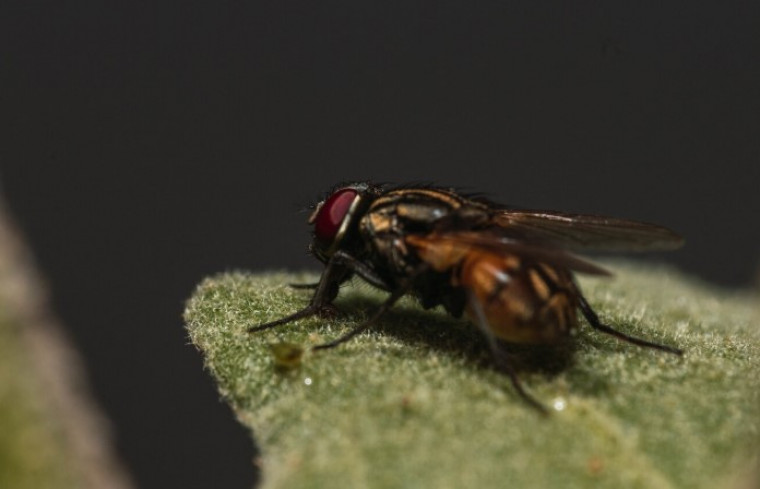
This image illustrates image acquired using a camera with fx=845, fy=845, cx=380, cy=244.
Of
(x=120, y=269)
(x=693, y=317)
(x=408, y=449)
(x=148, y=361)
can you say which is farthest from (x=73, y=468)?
(x=120, y=269)

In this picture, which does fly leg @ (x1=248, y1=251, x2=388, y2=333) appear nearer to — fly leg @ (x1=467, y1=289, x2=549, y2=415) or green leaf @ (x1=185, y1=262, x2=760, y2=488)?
green leaf @ (x1=185, y1=262, x2=760, y2=488)

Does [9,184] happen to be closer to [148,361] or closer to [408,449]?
[148,361]

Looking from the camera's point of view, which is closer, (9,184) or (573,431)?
(573,431)

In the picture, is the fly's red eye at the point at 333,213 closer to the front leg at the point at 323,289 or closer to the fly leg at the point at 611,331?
the front leg at the point at 323,289

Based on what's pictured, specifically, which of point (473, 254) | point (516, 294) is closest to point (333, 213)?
point (473, 254)

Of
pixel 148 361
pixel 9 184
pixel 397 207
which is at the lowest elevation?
pixel 148 361

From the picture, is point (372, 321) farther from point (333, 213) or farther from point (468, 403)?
point (468, 403)

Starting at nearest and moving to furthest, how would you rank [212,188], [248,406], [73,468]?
[73,468] < [248,406] < [212,188]

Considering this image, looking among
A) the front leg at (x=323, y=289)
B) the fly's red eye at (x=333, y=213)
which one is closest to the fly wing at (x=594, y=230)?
the fly's red eye at (x=333, y=213)
